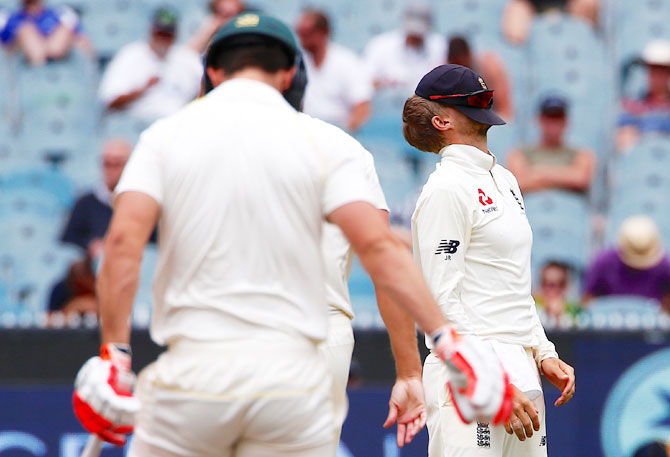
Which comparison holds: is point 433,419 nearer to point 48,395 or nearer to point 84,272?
point 48,395

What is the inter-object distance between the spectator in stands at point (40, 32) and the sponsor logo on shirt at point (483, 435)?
7593mm

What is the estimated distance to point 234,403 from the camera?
298 centimetres

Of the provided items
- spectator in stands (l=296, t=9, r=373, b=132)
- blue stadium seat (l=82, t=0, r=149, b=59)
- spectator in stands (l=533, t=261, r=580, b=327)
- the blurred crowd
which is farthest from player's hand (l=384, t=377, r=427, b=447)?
blue stadium seat (l=82, t=0, r=149, b=59)

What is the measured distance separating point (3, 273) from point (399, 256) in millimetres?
7074

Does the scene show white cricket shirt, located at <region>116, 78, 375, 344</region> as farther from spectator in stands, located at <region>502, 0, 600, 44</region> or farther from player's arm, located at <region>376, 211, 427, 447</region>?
spectator in stands, located at <region>502, 0, 600, 44</region>

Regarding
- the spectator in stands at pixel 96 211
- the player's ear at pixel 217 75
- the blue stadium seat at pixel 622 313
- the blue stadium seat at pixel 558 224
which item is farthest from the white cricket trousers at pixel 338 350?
the blue stadium seat at pixel 558 224

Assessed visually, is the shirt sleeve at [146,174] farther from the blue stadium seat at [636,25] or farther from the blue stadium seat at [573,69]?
the blue stadium seat at [636,25]

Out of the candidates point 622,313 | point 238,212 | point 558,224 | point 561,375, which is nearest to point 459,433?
point 561,375

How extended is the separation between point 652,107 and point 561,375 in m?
6.32

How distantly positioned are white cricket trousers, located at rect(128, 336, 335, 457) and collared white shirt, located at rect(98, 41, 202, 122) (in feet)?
24.5

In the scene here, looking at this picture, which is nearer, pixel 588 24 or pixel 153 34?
pixel 153 34

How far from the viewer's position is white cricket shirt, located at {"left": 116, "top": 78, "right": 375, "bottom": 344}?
3.05m

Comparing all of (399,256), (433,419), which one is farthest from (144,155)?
(433,419)

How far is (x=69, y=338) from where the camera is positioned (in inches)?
290
